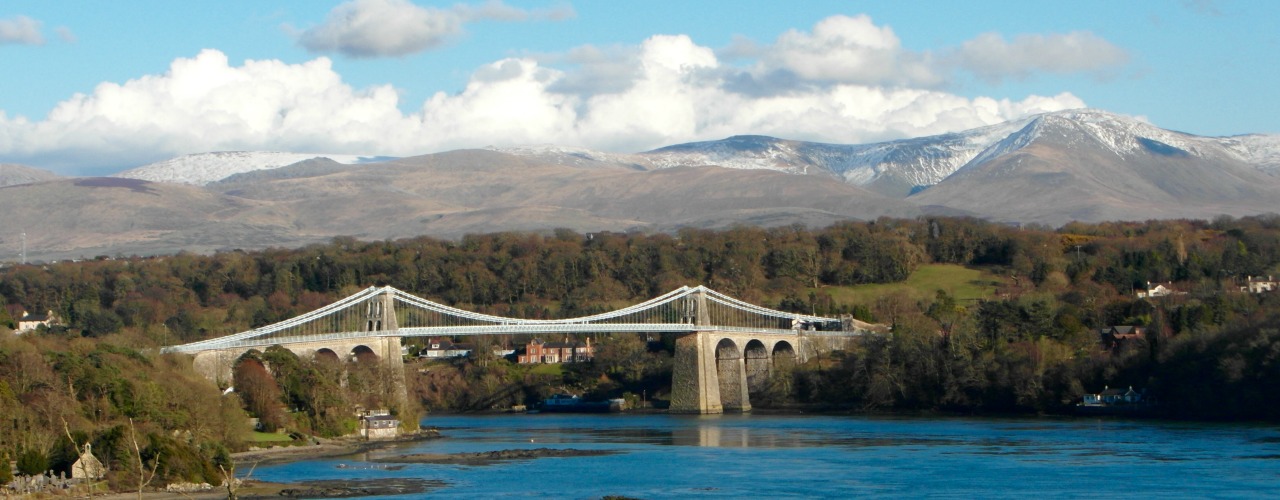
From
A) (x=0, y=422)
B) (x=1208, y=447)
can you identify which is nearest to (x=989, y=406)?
(x=1208, y=447)

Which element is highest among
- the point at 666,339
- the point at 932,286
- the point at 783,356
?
the point at 932,286

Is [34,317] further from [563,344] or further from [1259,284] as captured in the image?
[1259,284]

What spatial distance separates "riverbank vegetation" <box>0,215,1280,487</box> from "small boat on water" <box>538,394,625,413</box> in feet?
4.16

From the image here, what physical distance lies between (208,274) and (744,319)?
31535mm

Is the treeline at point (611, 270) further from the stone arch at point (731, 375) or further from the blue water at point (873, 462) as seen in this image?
the blue water at point (873, 462)

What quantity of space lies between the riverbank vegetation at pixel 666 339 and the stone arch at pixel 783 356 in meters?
0.89

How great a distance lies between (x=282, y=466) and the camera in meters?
39.3

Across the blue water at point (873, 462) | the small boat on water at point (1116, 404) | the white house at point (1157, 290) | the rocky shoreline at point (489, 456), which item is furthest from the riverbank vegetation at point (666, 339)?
the rocky shoreline at point (489, 456)

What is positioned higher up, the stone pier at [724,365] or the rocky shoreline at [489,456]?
the stone pier at [724,365]

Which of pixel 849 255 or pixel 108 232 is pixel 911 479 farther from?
pixel 108 232

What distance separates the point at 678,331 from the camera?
7225cm

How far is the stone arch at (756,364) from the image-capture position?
7388 centimetres

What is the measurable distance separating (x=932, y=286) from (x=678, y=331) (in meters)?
20.3

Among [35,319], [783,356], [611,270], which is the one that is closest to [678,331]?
[783,356]
